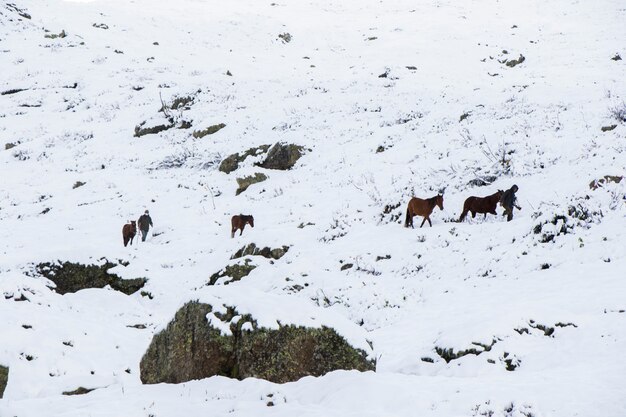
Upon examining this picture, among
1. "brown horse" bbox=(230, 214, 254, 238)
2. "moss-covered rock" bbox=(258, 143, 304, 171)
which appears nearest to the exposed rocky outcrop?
"brown horse" bbox=(230, 214, 254, 238)

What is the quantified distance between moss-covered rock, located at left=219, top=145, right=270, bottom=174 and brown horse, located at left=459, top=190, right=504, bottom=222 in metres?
13.8

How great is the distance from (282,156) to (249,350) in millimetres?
17877

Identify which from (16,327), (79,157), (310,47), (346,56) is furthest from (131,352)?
(310,47)

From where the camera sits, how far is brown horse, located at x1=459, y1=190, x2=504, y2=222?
13476 mm

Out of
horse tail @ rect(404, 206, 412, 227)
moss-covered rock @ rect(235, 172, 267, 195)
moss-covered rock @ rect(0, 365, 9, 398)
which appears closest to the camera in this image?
moss-covered rock @ rect(0, 365, 9, 398)

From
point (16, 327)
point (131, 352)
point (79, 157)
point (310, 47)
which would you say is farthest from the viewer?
point (310, 47)

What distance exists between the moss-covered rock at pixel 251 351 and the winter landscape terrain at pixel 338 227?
0.56ft

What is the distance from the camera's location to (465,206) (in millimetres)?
13828

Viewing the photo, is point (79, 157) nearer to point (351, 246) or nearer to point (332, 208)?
point (332, 208)

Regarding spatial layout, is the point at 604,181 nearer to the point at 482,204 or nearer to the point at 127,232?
the point at 482,204

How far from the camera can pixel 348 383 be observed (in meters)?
6.10

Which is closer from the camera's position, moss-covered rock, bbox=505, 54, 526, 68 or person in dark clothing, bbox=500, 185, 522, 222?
person in dark clothing, bbox=500, 185, 522, 222

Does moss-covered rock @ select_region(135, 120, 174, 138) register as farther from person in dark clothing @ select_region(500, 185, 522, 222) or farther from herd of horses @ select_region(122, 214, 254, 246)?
person in dark clothing @ select_region(500, 185, 522, 222)

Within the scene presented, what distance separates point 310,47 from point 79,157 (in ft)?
115
